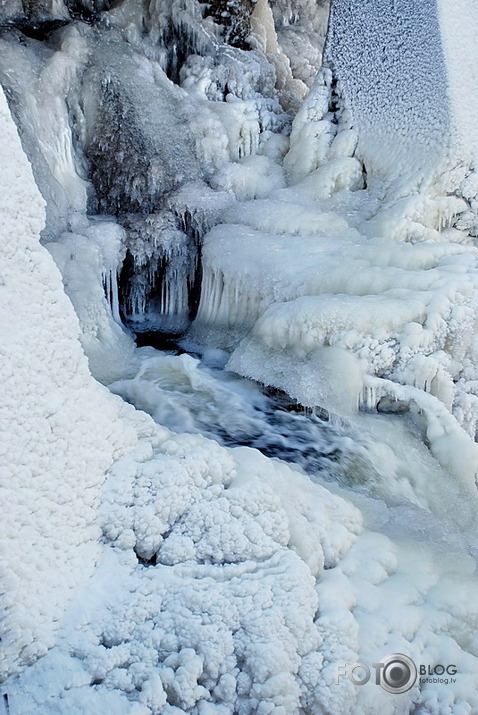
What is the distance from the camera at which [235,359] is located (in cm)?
482

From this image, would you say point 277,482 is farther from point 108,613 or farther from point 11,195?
point 11,195

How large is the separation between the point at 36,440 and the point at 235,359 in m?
3.02

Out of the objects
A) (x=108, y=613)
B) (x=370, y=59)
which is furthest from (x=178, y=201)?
(x=108, y=613)

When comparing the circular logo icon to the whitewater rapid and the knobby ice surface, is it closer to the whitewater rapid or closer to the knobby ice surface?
the knobby ice surface

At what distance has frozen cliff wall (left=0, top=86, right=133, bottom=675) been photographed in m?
1.70

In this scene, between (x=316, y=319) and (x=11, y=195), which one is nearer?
(x=11, y=195)

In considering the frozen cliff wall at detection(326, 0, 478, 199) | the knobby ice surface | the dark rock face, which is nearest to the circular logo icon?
the knobby ice surface

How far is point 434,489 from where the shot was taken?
3.70 meters

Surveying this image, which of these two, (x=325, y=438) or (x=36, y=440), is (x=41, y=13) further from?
(x=36, y=440)

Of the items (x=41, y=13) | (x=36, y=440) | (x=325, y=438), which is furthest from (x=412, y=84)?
(x=36, y=440)

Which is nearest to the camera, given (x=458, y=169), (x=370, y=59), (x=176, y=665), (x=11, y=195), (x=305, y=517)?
(x=176, y=665)

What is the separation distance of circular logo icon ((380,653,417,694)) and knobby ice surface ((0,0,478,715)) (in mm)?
33

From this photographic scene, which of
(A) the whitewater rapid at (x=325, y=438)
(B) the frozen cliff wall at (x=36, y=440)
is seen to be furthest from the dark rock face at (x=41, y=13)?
(B) the frozen cliff wall at (x=36, y=440)

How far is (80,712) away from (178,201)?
5430mm
